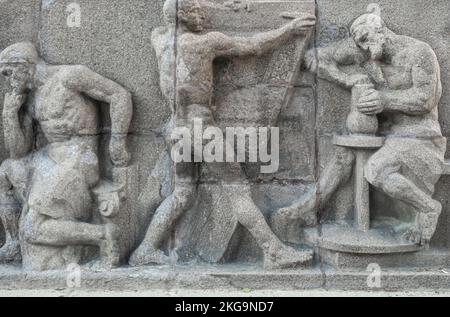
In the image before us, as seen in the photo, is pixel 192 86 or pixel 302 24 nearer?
pixel 192 86

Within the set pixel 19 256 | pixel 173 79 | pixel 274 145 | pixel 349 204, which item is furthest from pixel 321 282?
pixel 19 256

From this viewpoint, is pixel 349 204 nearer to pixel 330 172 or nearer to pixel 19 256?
pixel 330 172

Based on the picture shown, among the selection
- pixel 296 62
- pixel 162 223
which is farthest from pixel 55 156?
pixel 296 62

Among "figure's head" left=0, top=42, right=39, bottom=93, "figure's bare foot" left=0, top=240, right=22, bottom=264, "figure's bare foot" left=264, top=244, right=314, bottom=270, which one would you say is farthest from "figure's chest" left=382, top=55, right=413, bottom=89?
"figure's bare foot" left=0, top=240, right=22, bottom=264

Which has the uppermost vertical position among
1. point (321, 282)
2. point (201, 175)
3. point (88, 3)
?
Answer: point (88, 3)

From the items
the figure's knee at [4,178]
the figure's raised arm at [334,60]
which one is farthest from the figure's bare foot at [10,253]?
the figure's raised arm at [334,60]

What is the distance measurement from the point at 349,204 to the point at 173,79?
1.83 metres

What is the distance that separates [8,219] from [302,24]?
117 inches

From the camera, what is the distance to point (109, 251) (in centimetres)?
451

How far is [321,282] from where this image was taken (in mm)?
4465

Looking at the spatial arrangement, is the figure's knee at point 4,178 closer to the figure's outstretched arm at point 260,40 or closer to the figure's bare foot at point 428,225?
the figure's outstretched arm at point 260,40

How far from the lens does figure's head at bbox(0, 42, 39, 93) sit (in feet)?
14.8

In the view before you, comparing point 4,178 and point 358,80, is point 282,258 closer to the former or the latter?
point 358,80

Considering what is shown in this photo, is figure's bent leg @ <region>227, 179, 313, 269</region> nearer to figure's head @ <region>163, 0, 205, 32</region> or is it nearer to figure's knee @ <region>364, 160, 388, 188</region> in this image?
figure's knee @ <region>364, 160, 388, 188</region>
